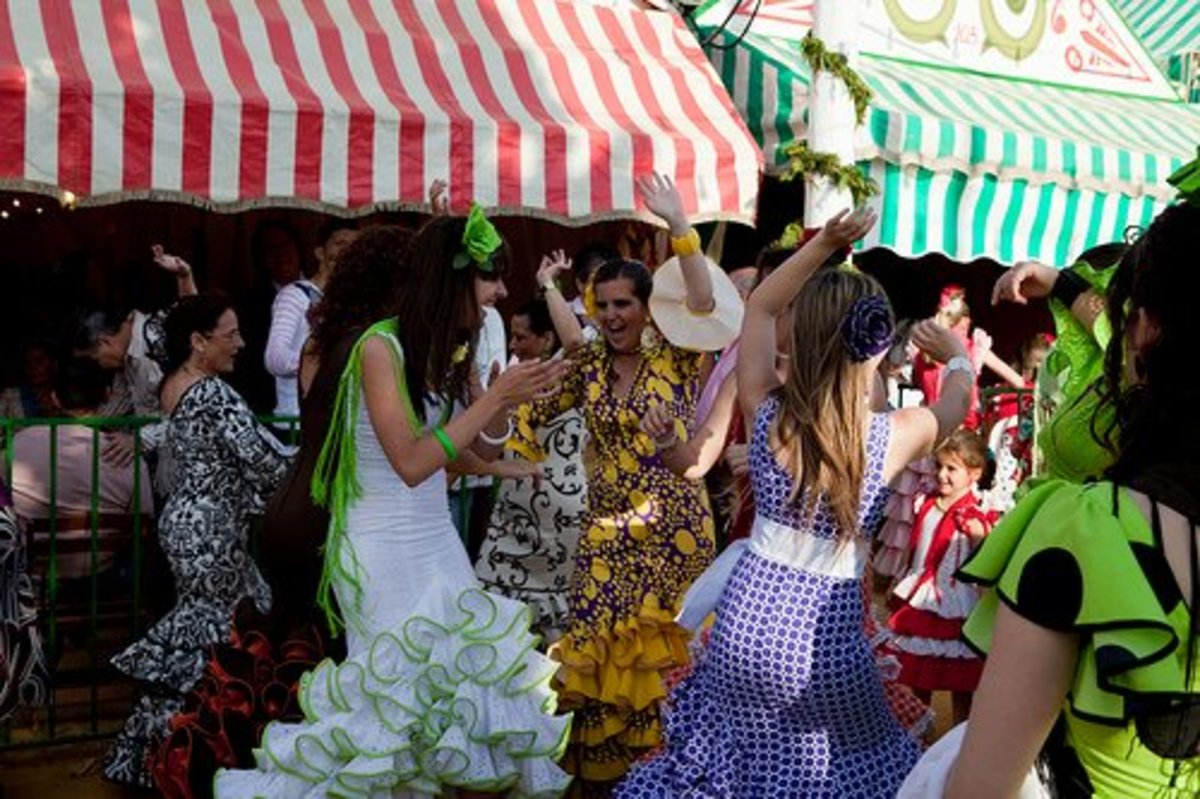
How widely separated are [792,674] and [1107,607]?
206 cm

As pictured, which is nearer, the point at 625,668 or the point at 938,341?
the point at 938,341

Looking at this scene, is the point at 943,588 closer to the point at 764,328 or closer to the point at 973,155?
the point at 764,328

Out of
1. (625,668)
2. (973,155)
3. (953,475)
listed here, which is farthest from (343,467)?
(973,155)

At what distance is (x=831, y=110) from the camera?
7.68 m

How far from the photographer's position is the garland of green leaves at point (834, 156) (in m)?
7.59

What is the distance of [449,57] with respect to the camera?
30.9 feet

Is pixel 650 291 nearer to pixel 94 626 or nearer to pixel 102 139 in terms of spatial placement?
pixel 94 626

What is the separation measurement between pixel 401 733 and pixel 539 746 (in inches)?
16.9

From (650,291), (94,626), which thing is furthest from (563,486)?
(94,626)

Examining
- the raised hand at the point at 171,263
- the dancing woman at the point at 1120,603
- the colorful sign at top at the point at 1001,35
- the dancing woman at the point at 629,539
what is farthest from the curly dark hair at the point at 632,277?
the colorful sign at top at the point at 1001,35

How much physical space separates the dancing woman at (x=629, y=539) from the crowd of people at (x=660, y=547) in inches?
0.5

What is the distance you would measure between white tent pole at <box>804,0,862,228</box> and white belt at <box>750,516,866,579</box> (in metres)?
3.87

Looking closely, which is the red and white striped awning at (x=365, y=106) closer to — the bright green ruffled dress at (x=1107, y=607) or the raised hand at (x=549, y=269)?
the raised hand at (x=549, y=269)

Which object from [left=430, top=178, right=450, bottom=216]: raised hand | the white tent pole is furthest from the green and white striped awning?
[left=430, top=178, right=450, bottom=216]: raised hand
